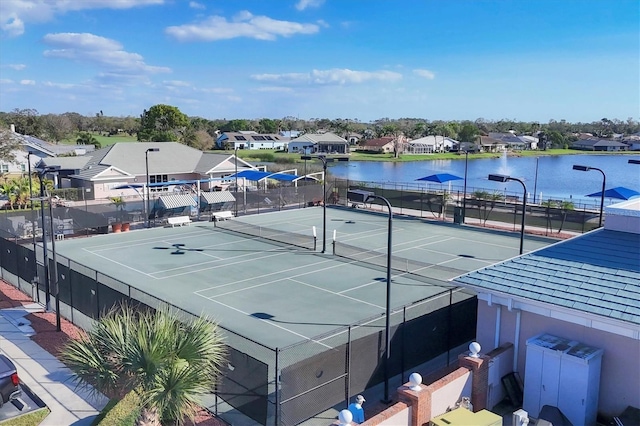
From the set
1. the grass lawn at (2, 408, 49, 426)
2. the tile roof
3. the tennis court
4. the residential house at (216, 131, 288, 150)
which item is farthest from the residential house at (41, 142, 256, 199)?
the residential house at (216, 131, 288, 150)

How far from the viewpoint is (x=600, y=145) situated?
16638 cm

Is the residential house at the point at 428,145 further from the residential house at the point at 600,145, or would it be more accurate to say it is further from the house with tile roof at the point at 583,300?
the house with tile roof at the point at 583,300

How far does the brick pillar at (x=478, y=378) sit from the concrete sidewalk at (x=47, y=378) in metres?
8.40

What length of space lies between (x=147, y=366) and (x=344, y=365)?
181 inches

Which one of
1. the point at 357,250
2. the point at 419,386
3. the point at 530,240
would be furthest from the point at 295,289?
the point at 530,240

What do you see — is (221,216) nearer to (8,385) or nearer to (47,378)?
(47,378)

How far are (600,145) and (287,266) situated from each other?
167772mm

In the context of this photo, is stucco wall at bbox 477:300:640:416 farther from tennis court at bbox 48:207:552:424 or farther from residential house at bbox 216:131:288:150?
residential house at bbox 216:131:288:150

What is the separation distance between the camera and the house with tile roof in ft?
37.1

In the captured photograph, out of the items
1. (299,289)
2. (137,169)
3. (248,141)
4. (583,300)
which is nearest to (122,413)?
(583,300)

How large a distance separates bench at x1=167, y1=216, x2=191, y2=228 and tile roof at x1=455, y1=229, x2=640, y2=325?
24.7 metres

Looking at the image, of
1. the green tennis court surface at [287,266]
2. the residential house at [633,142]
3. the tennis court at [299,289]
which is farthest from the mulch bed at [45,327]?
the residential house at [633,142]

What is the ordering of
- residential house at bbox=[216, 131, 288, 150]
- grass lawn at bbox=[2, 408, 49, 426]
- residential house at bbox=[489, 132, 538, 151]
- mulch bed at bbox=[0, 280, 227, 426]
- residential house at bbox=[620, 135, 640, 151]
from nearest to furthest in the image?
1. grass lawn at bbox=[2, 408, 49, 426]
2. mulch bed at bbox=[0, 280, 227, 426]
3. residential house at bbox=[216, 131, 288, 150]
4. residential house at bbox=[489, 132, 538, 151]
5. residential house at bbox=[620, 135, 640, 151]

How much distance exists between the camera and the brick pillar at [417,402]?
34.5 feet
